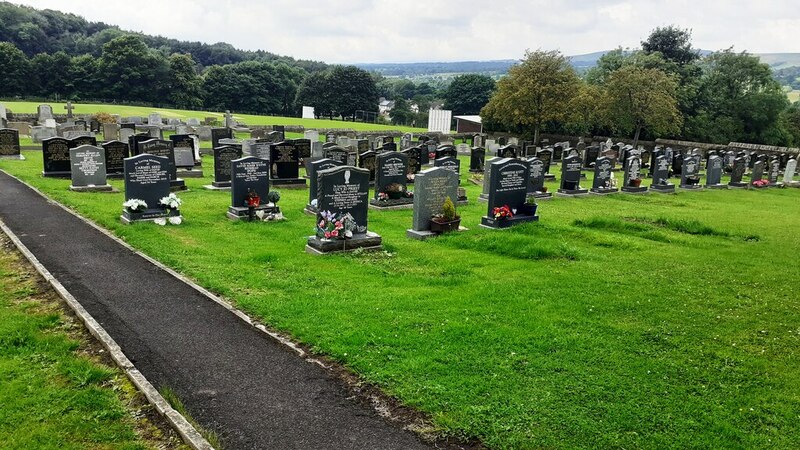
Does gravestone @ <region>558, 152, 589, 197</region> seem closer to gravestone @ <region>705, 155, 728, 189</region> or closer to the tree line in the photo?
gravestone @ <region>705, 155, 728, 189</region>

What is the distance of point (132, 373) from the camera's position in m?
6.09

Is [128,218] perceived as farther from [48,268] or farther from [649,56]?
[649,56]

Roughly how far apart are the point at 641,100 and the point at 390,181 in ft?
86.1

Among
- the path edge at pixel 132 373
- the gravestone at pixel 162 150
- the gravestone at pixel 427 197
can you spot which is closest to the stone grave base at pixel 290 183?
the gravestone at pixel 162 150

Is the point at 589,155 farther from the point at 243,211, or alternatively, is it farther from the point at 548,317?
the point at 548,317

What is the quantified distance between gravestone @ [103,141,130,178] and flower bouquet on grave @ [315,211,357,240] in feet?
36.8

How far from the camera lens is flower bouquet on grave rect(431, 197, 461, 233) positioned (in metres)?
13.4

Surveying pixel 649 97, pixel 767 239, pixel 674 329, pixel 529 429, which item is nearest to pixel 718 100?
pixel 649 97

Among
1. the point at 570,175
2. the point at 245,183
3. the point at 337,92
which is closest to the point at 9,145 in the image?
the point at 245,183

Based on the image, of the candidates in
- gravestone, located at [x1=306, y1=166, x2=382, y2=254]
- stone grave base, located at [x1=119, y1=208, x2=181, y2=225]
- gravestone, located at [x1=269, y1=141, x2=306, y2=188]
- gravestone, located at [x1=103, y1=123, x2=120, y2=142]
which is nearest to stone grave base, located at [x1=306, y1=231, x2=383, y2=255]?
gravestone, located at [x1=306, y1=166, x2=382, y2=254]

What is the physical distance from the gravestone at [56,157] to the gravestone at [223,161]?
5.16 meters

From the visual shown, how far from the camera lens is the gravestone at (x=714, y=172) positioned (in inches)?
1008

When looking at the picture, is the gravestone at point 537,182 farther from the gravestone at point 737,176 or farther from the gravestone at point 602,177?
the gravestone at point 737,176

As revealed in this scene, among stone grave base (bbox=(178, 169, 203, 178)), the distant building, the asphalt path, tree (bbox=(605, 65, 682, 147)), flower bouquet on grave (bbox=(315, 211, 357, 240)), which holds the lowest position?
the asphalt path
